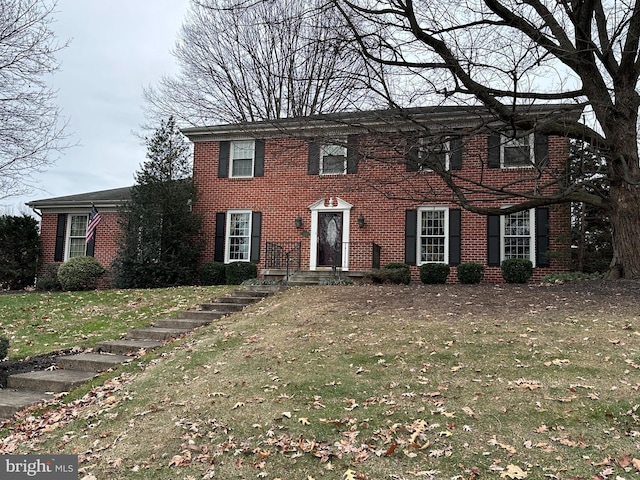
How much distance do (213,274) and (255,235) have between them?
6.22 ft

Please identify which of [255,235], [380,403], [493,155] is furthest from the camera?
[255,235]

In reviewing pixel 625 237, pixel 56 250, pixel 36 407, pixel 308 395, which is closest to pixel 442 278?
pixel 625 237

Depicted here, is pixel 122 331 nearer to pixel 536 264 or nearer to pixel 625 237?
pixel 625 237

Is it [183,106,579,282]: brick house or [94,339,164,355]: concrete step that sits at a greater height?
[183,106,579,282]: brick house

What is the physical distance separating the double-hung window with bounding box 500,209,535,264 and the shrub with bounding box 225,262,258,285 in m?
7.78

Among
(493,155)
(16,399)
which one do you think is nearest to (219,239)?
(493,155)

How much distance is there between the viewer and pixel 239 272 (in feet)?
51.1

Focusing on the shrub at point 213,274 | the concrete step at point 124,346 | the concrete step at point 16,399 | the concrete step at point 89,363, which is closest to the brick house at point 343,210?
the shrub at point 213,274

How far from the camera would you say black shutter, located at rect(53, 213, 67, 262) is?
1867 centimetres

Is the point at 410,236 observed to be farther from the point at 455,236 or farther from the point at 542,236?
the point at 542,236

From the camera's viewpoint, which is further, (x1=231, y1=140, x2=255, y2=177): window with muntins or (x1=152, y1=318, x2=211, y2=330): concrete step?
(x1=231, y1=140, x2=255, y2=177): window with muntins

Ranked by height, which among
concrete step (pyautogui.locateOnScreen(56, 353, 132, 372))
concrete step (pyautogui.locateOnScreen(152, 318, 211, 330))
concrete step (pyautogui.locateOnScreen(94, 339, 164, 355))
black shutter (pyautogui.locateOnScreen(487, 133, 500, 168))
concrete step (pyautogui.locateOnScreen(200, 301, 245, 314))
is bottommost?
concrete step (pyautogui.locateOnScreen(56, 353, 132, 372))

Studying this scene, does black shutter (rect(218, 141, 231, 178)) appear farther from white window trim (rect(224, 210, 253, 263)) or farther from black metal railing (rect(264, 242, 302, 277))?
black metal railing (rect(264, 242, 302, 277))

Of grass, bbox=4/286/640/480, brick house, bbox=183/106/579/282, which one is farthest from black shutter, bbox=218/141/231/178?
grass, bbox=4/286/640/480
